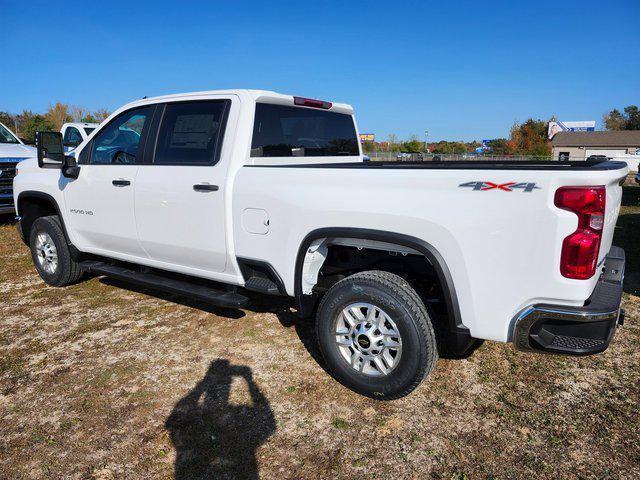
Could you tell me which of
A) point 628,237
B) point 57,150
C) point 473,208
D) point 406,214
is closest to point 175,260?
point 57,150

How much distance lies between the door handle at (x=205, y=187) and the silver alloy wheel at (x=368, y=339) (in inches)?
53.9

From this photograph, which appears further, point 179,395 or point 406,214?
point 179,395

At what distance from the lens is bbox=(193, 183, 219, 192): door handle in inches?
141

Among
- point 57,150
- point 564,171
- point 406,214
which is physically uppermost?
Result: point 57,150

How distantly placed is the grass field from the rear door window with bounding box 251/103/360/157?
1647 millimetres

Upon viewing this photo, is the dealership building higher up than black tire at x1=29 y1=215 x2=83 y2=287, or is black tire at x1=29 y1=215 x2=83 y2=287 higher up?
the dealership building

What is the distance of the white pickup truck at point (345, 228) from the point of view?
2420 millimetres

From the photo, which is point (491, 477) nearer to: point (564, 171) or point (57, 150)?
point (564, 171)

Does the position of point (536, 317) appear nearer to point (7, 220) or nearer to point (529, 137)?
point (7, 220)

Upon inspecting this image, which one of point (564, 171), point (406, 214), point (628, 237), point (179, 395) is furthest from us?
point (628, 237)

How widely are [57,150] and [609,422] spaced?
208 inches

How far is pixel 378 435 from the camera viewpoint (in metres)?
2.79

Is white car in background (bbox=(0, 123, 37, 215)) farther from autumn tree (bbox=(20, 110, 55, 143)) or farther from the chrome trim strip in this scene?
autumn tree (bbox=(20, 110, 55, 143))

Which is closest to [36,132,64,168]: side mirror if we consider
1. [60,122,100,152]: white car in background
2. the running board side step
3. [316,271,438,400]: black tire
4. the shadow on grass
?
the running board side step
